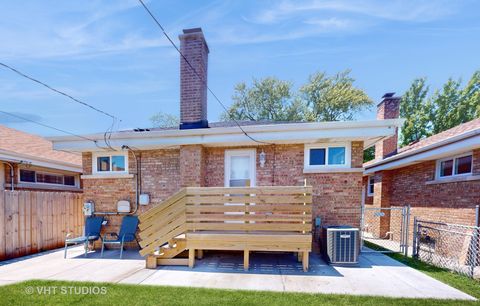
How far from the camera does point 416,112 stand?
19.3 metres

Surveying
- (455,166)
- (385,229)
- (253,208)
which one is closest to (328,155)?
(253,208)

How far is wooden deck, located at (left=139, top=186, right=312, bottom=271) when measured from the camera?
4.54 m

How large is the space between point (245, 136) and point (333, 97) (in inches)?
674

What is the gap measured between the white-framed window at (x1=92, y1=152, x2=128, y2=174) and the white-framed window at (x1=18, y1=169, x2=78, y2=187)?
373cm

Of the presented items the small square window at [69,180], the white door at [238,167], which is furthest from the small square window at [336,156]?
the small square window at [69,180]

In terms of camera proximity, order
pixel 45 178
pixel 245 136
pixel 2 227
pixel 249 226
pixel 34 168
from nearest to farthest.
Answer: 1. pixel 249 226
2. pixel 2 227
3. pixel 245 136
4. pixel 34 168
5. pixel 45 178

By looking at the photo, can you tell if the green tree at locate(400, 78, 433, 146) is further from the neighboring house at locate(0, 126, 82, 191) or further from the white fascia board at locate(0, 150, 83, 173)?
the neighboring house at locate(0, 126, 82, 191)

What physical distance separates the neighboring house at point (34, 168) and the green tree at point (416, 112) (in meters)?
23.9

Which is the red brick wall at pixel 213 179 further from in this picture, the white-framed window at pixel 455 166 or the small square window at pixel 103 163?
the white-framed window at pixel 455 166

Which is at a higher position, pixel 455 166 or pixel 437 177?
pixel 455 166

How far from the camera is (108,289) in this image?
3.59 m

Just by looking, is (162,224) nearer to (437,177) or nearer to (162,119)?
(437,177)

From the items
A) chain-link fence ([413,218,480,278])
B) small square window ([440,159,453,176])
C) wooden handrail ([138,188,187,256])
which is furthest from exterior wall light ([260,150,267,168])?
small square window ([440,159,453,176])

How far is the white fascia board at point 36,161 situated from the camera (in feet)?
23.0
